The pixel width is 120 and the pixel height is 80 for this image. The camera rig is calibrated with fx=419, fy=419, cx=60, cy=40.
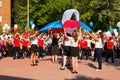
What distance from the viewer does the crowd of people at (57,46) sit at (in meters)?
19.4

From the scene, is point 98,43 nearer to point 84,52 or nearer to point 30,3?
point 84,52

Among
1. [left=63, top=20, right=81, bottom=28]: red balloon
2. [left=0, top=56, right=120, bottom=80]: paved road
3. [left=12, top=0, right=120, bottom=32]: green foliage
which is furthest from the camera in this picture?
[left=12, top=0, right=120, bottom=32]: green foliage

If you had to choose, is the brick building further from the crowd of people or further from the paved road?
the paved road

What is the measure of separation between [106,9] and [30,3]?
15.0 metres

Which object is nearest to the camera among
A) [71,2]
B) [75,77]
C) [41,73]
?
[75,77]

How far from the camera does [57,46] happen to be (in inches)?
910

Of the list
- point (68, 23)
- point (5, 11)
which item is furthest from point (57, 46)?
point (5, 11)

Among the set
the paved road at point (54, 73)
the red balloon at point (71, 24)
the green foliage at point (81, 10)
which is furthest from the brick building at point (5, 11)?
the paved road at point (54, 73)

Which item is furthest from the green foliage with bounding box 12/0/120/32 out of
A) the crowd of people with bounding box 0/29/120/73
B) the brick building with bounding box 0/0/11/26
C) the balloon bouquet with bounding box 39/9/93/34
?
the balloon bouquet with bounding box 39/9/93/34

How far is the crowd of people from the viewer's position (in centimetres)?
1938

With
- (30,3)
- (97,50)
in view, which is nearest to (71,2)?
(30,3)

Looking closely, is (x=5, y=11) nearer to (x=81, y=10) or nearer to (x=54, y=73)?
(x=81, y=10)

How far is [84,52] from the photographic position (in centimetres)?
2594

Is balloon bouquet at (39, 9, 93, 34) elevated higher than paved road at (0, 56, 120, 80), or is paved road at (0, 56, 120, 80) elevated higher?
balloon bouquet at (39, 9, 93, 34)
